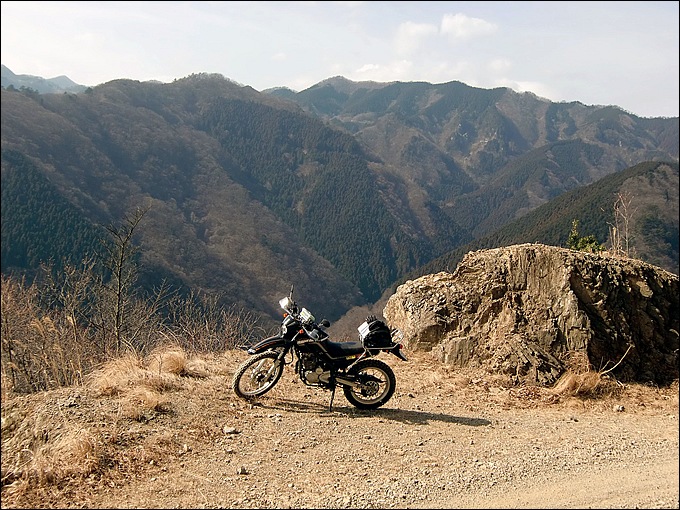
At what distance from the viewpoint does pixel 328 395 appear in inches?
302

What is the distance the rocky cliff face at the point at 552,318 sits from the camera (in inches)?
346

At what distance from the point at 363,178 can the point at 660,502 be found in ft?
551

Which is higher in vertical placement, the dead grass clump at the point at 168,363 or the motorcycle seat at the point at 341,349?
the motorcycle seat at the point at 341,349

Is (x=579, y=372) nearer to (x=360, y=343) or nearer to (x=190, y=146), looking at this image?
(x=360, y=343)

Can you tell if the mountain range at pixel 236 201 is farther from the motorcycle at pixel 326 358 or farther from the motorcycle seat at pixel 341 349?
the motorcycle seat at pixel 341 349

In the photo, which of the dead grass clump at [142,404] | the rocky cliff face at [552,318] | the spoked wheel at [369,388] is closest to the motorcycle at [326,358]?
the spoked wheel at [369,388]

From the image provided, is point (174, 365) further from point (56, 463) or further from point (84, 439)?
point (56, 463)

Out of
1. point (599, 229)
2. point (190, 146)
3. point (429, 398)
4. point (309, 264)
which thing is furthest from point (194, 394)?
point (190, 146)

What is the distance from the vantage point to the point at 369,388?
23.4ft

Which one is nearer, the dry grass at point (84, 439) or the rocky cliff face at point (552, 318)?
the dry grass at point (84, 439)

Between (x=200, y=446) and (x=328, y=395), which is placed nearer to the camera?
(x=200, y=446)

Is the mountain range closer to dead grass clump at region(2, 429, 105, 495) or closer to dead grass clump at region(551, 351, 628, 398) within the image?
dead grass clump at region(551, 351, 628, 398)

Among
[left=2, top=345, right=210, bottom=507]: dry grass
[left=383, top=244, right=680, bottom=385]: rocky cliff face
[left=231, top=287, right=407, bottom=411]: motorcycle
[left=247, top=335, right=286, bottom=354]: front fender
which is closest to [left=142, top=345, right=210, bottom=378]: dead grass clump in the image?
[left=2, top=345, right=210, bottom=507]: dry grass

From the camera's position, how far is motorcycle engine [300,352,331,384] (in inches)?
278
